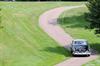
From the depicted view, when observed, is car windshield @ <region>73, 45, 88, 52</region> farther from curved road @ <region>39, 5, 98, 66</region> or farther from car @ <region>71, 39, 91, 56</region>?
curved road @ <region>39, 5, 98, 66</region>

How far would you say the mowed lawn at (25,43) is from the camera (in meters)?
47.3

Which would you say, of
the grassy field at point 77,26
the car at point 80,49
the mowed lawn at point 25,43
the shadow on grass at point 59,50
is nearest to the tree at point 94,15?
the car at point 80,49

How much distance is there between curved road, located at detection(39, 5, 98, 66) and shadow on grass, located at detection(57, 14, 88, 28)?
4.79ft

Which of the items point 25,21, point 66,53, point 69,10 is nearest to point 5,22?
point 25,21

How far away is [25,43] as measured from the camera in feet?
184

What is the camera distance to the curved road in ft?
160

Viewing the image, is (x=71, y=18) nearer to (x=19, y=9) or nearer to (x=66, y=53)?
(x=19, y=9)

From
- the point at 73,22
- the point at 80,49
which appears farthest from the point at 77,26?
the point at 80,49

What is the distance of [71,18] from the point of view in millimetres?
79438

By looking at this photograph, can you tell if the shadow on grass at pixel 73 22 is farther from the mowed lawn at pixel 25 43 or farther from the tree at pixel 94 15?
the tree at pixel 94 15

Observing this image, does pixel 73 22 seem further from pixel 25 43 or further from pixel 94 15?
pixel 25 43

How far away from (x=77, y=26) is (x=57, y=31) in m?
6.19

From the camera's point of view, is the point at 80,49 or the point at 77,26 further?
the point at 77,26

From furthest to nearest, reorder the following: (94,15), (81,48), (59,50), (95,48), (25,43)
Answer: (95,48) < (25,43) < (59,50) < (94,15) < (81,48)
